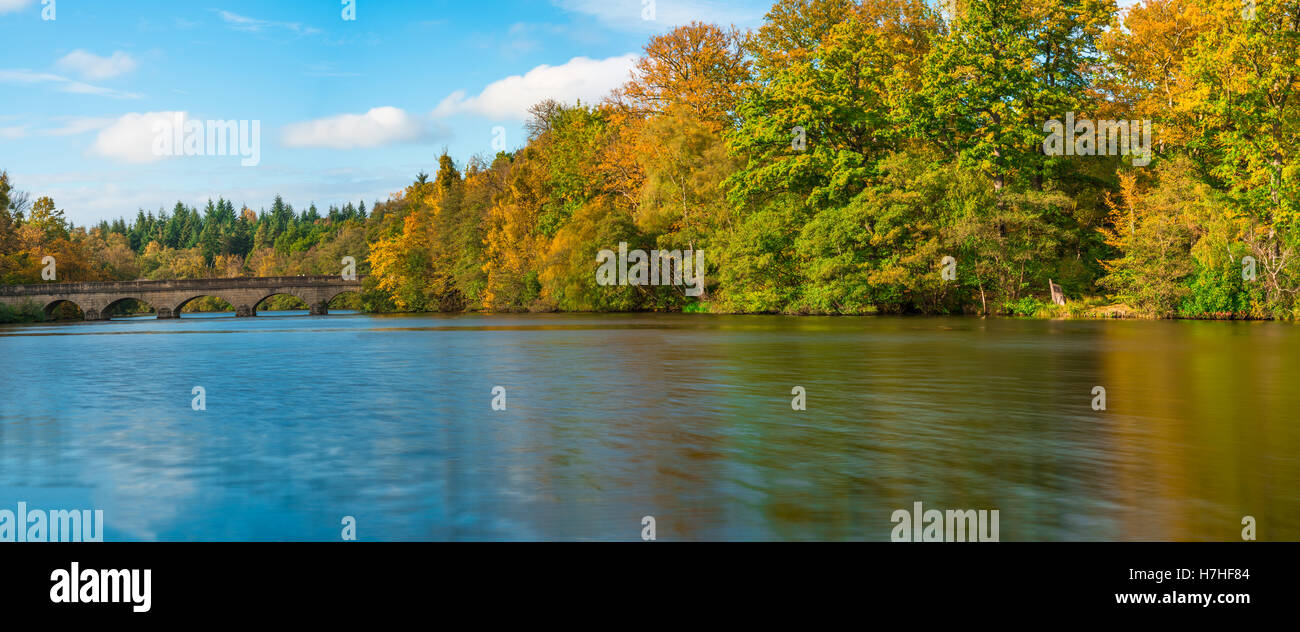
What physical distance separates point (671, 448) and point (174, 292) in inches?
4216

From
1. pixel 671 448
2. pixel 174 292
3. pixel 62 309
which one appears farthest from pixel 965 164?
pixel 62 309

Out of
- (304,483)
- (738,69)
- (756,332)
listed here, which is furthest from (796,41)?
(304,483)

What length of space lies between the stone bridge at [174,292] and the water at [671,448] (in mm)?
76532

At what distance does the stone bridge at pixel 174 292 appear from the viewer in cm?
8931

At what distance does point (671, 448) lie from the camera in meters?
11.4

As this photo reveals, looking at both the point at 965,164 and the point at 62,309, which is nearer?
the point at 965,164

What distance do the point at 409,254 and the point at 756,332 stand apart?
3192 inches

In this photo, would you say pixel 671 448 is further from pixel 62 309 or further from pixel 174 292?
pixel 62 309

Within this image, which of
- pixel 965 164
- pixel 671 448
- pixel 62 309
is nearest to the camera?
pixel 671 448

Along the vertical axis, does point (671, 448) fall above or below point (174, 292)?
below

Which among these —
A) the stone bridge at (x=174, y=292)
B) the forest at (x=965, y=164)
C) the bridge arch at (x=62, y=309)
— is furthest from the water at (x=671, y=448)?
the bridge arch at (x=62, y=309)
